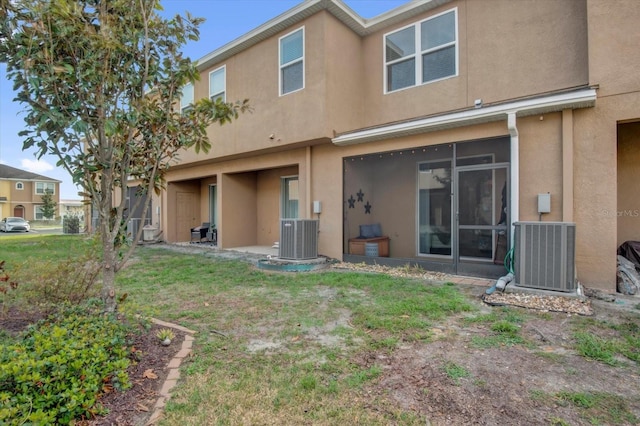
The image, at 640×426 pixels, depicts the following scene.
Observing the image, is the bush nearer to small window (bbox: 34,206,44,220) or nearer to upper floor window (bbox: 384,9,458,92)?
upper floor window (bbox: 384,9,458,92)

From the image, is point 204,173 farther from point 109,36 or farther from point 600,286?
point 600,286

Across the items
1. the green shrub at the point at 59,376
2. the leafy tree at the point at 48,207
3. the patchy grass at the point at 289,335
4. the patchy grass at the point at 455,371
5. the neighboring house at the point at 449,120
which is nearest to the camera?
the green shrub at the point at 59,376

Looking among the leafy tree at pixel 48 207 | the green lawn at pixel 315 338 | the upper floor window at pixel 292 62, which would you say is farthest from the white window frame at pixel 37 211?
the upper floor window at pixel 292 62

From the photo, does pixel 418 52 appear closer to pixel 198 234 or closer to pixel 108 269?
pixel 108 269

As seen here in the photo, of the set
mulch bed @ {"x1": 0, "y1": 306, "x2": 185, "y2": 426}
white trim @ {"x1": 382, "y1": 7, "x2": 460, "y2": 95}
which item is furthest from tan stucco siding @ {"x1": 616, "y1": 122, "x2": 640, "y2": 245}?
mulch bed @ {"x1": 0, "y1": 306, "x2": 185, "y2": 426}

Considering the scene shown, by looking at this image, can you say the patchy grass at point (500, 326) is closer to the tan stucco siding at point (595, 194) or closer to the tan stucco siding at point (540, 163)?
the tan stucco siding at point (595, 194)

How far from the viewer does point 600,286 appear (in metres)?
5.62

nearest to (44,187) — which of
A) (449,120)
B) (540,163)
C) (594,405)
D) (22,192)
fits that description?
(22,192)

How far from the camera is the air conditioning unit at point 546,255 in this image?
16.6ft

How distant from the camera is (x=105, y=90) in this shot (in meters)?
3.43

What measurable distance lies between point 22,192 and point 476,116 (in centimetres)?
4929

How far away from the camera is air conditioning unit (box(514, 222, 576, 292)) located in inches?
199

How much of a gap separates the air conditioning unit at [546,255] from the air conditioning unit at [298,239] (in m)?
4.51

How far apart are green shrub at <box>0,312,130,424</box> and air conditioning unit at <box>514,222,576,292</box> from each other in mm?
5400
